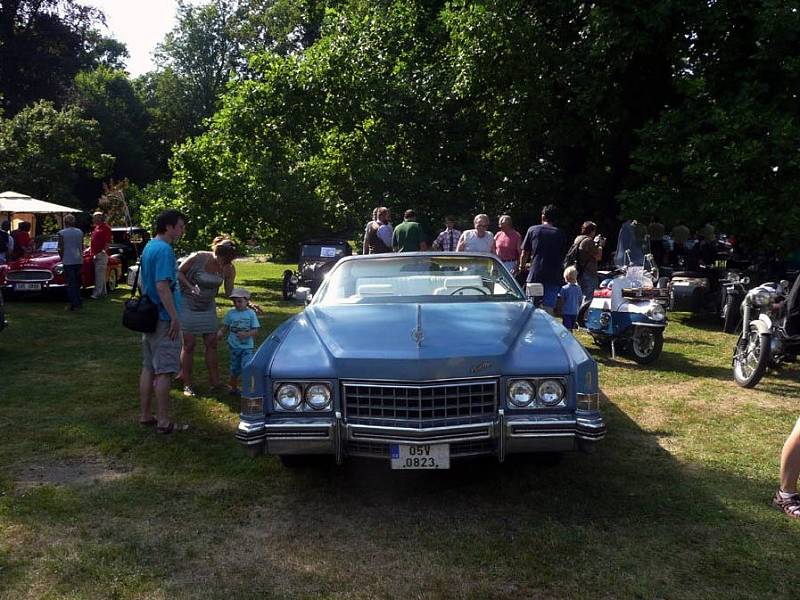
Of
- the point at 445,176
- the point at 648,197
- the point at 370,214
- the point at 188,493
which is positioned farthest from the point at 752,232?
the point at 188,493

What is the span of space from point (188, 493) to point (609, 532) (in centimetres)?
274

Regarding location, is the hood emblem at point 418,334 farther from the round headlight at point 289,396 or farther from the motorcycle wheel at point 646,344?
the motorcycle wheel at point 646,344

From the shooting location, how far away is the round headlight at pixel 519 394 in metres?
4.66

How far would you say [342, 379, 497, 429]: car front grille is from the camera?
4539 millimetres

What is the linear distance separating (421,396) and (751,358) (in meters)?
5.41

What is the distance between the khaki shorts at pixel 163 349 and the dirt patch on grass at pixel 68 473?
2.93 feet

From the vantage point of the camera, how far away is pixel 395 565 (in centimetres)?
399

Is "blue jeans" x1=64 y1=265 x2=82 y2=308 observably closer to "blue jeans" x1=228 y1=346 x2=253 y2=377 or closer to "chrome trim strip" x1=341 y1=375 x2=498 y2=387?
"blue jeans" x1=228 y1=346 x2=253 y2=377

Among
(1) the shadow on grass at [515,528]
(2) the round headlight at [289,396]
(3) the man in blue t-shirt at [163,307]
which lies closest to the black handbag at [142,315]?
(3) the man in blue t-shirt at [163,307]

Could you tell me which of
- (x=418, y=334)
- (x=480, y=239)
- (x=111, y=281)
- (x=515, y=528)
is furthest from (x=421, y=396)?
(x=111, y=281)

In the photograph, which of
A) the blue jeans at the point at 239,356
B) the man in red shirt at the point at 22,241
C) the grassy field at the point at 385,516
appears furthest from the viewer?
the man in red shirt at the point at 22,241

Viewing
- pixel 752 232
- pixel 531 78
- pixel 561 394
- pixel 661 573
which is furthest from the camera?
pixel 531 78

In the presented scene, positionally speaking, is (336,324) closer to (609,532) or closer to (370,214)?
(609,532)

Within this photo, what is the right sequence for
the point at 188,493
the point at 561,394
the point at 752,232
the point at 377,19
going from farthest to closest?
the point at 377,19 < the point at 752,232 < the point at 188,493 < the point at 561,394
